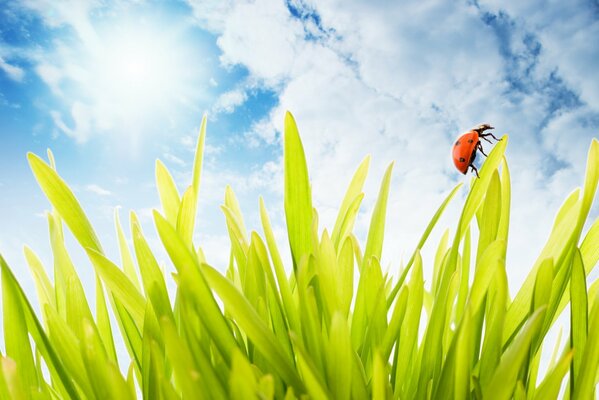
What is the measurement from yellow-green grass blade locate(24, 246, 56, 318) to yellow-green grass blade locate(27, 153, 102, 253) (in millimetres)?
190

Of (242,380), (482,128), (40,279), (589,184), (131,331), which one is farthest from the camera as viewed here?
(482,128)

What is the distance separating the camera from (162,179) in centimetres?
72

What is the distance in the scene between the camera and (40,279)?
0.78 metres

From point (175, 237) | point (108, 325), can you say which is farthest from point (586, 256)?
point (108, 325)

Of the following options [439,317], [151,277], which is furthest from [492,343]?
[151,277]

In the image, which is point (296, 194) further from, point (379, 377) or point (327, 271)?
point (379, 377)

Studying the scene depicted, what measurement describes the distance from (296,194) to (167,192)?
0.21 metres

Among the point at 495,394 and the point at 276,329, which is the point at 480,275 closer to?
the point at 495,394

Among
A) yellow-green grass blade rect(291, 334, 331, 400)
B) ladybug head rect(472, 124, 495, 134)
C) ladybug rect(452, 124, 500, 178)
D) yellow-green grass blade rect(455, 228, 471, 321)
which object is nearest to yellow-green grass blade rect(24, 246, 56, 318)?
yellow-green grass blade rect(291, 334, 331, 400)

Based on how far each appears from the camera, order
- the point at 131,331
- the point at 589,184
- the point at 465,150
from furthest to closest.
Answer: the point at 465,150 → the point at 131,331 → the point at 589,184

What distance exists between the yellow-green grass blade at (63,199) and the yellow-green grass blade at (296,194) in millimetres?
239

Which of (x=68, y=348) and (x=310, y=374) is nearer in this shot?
(x=310, y=374)

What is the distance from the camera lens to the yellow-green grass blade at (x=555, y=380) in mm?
452

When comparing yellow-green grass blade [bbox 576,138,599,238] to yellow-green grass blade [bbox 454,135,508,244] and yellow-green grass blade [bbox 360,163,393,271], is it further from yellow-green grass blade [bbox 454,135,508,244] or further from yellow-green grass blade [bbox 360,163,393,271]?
yellow-green grass blade [bbox 360,163,393,271]
